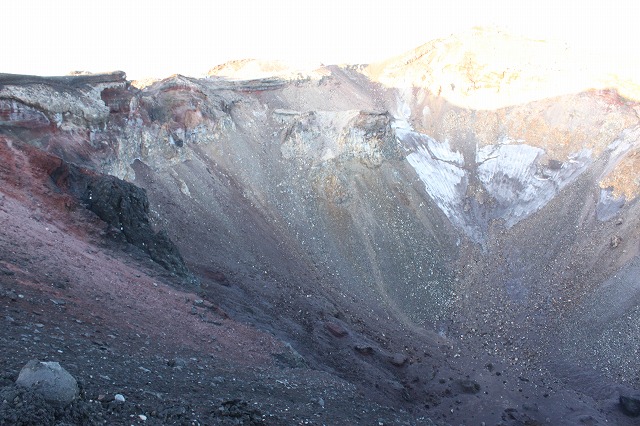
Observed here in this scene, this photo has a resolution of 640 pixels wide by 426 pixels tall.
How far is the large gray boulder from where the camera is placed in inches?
317

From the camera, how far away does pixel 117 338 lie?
44.3 feet

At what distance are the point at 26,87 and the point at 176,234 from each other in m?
10.3

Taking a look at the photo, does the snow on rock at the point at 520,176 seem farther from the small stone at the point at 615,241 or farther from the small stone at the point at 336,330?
the small stone at the point at 336,330

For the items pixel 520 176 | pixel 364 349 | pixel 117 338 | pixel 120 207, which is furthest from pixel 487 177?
pixel 117 338

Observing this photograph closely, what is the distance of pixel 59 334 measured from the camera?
11.8 metres

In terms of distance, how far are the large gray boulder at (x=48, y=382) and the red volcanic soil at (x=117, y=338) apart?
178mm

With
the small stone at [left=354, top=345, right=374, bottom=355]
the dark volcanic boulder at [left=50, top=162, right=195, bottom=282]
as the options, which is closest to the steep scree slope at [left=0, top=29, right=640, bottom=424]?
the small stone at [left=354, top=345, right=374, bottom=355]

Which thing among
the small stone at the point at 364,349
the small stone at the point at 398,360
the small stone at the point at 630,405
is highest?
the small stone at the point at 364,349

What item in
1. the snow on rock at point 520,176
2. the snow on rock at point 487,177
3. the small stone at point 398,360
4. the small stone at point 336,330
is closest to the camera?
the small stone at point 336,330

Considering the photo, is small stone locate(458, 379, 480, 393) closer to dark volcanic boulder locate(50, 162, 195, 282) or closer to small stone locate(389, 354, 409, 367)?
small stone locate(389, 354, 409, 367)

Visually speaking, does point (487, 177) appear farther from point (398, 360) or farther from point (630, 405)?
point (398, 360)

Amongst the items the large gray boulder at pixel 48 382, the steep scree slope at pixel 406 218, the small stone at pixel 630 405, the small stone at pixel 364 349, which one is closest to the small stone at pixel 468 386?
the steep scree slope at pixel 406 218

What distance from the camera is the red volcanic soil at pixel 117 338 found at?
31.6ft

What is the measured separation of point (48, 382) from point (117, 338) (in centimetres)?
544
